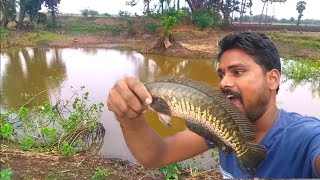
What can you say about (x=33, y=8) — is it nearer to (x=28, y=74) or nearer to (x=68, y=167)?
(x=28, y=74)

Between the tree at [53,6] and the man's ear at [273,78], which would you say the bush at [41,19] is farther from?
the man's ear at [273,78]

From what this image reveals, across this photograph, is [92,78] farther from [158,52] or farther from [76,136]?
[158,52]

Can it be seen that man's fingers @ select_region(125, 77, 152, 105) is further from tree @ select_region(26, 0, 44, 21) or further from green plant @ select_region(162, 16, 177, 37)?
tree @ select_region(26, 0, 44, 21)

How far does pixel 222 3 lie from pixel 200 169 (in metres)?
34.3

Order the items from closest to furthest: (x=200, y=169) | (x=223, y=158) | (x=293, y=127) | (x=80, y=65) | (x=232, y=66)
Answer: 1. (x=293, y=127)
2. (x=232, y=66)
3. (x=223, y=158)
4. (x=200, y=169)
5. (x=80, y=65)

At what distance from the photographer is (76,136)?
6078mm

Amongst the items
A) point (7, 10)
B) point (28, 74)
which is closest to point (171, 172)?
point (28, 74)

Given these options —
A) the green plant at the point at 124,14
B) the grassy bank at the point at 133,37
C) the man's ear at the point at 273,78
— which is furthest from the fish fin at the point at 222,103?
the green plant at the point at 124,14

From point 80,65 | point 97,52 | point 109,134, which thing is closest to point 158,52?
point 97,52

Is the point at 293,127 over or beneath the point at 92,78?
over

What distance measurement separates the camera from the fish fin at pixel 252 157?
1611 millimetres

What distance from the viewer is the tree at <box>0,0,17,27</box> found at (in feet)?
92.9

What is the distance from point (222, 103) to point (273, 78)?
1.79 feet

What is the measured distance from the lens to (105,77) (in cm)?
1284
